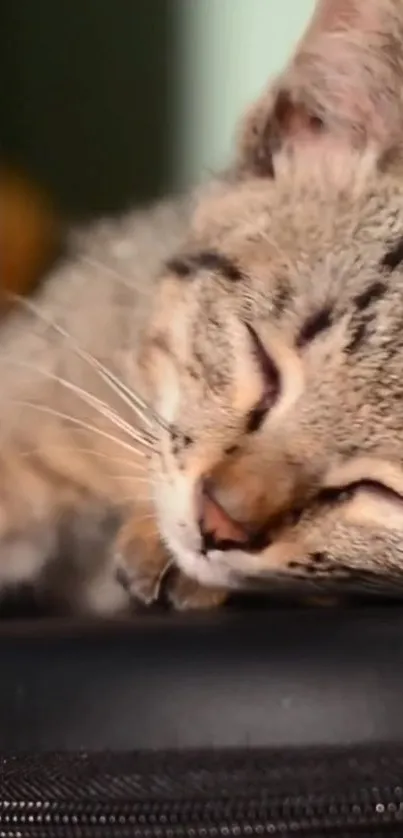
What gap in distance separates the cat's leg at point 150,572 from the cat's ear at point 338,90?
318 millimetres

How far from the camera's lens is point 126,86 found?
1639mm

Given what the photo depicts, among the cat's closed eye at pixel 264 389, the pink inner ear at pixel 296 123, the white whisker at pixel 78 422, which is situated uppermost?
Result: the pink inner ear at pixel 296 123

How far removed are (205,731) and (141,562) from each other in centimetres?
32

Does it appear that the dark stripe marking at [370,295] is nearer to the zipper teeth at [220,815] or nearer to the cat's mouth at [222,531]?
the cat's mouth at [222,531]

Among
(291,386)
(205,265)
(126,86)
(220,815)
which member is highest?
(126,86)

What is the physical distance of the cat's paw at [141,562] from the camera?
0.84 m

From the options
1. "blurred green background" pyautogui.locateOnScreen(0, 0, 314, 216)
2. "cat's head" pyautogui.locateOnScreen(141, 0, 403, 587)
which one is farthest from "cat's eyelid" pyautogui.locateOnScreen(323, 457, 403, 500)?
"blurred green background" pyautogui.locateOnScreen(0, 0, 314, 216)

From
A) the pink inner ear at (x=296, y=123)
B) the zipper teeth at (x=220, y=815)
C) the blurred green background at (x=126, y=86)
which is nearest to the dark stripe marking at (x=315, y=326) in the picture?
the pink inner ear at (x=296, y=123)

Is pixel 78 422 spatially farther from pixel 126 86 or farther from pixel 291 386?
pixel 126 86

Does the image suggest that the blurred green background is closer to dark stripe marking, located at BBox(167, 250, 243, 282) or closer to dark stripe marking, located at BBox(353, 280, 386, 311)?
dark stripe marking, located at BBox(167, 250, 243, 282)

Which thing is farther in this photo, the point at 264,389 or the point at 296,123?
the point at 296,123

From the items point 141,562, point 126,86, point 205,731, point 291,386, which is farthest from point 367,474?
point 126,86

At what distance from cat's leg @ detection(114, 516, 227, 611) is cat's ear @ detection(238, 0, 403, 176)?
0.32 meters

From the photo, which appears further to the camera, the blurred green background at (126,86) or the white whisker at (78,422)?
the blurred green background at (126,86)
